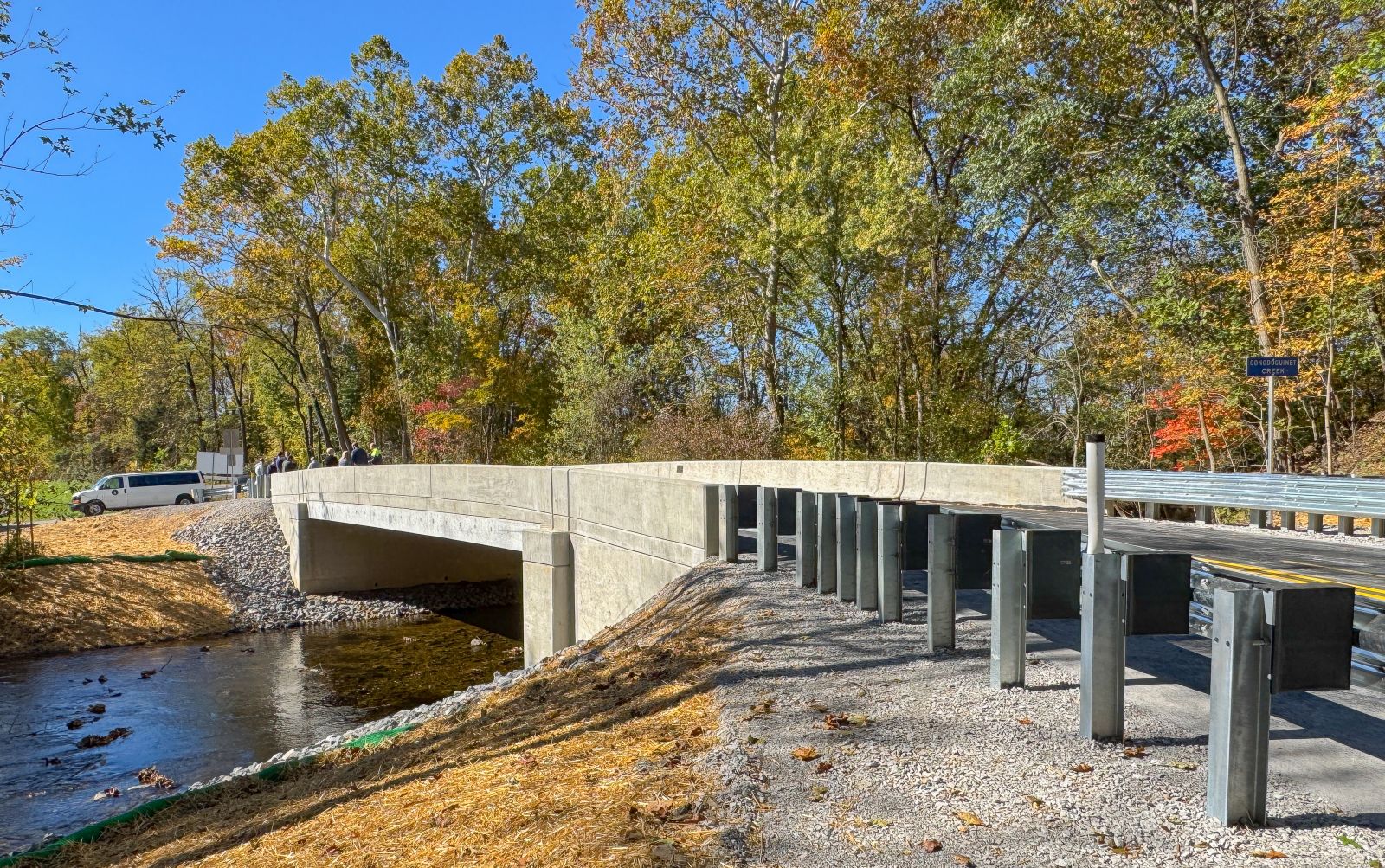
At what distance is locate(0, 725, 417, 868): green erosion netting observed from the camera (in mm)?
5824

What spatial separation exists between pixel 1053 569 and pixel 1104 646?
731 mm

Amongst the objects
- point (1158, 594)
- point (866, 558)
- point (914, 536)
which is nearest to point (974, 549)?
point (914, 536)

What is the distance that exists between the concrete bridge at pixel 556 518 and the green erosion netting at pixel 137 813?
3801mm

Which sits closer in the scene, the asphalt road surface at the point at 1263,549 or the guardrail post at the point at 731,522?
the asphalt road surface at the point at 1263,549

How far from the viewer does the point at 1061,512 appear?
12.9 meters

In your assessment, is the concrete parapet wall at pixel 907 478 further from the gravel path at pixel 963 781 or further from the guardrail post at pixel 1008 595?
the guardrail post at pixel 1008 595

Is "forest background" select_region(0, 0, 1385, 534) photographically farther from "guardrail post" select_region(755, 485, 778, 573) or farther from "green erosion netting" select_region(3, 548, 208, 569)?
"guardrail post" select_region(755, 485, 778, 573)

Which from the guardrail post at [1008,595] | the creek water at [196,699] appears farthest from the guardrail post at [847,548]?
the creek water at [196,699]

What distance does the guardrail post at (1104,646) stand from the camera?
363 centimetres

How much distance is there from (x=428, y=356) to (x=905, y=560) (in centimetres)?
3223

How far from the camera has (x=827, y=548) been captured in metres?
6.90

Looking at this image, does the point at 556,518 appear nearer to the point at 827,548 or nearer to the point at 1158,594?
the point at 827,548

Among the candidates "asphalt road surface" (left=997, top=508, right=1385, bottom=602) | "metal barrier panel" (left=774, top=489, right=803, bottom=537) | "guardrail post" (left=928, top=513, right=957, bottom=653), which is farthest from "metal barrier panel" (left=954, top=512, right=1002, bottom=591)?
"metal barrier panel" (left=774, top=489, right=803, bottom=537)

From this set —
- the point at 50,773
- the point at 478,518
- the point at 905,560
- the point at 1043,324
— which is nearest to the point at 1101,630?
the point at 905,560
